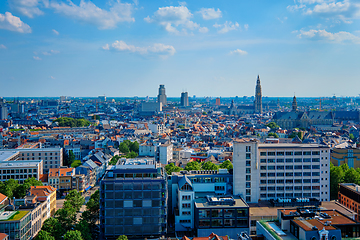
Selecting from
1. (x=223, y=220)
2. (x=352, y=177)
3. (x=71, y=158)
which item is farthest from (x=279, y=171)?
(x=71, y=158)

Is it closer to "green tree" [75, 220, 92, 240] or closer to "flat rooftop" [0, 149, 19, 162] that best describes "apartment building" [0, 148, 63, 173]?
"flat rooftop" [0, 149, 19, 162]

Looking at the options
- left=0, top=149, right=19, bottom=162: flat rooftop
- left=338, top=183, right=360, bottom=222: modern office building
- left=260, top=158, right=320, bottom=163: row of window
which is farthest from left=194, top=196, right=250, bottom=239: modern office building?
left=0, top=149, right=19, bottom=162: flat rooftop

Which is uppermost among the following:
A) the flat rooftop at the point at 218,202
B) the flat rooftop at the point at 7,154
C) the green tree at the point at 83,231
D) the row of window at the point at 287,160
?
the row of window at the point at 287,160

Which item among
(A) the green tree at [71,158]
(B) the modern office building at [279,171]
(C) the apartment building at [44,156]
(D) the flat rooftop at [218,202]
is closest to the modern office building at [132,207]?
(D) the flat rooftop at [218,202]

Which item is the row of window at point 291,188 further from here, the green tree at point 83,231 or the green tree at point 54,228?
the green tree at point 54,228

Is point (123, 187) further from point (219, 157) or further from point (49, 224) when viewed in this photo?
point (219, 157)

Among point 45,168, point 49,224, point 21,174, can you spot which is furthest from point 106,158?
point 49,224

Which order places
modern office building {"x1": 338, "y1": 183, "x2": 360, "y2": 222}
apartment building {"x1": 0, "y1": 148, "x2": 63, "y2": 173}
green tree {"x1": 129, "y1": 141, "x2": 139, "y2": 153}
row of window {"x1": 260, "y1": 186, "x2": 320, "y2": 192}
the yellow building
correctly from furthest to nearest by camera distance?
green tree {"x1": 129, "y1": 141, "x2": 139, "y2": 153}
apartment building {"x1": 0, "y1": 148, "x2": 63, "y2": 173}
the yellow building
row of window {"x1": 260, "y1": 186, "x2": 320, "y2": 192}
modern office building {"x1": 338, "y1": 183, "x2": 360, "y2": 222}
